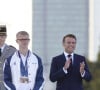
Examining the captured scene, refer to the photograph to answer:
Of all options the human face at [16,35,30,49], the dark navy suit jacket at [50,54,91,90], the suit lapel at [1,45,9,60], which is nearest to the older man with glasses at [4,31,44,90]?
the human face at [16,35,30,49]

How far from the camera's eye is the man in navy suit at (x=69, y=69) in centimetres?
1123

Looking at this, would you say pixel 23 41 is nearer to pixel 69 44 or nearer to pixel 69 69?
pixel 69 44

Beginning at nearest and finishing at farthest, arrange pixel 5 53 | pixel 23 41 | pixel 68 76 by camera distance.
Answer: pixel 23 41
pixel 68 76
pixel 5 53

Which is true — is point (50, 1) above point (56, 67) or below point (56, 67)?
above

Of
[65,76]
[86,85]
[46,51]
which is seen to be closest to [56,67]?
[65,76]

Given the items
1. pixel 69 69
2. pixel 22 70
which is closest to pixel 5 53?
pixel 22 70

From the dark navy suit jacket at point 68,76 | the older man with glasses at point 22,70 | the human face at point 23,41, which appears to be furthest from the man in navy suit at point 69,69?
the human face at point 23,41

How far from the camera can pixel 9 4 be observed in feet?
75.9

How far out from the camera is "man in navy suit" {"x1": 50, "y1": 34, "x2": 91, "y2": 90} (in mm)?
11227

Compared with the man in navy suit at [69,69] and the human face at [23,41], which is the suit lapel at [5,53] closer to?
the human face at [23,41]

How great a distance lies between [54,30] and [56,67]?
49.6 feet

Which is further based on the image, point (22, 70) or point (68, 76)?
point (68, 76)

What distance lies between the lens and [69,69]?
1130 centimetres

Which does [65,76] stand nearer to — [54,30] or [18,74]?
[18,74]
